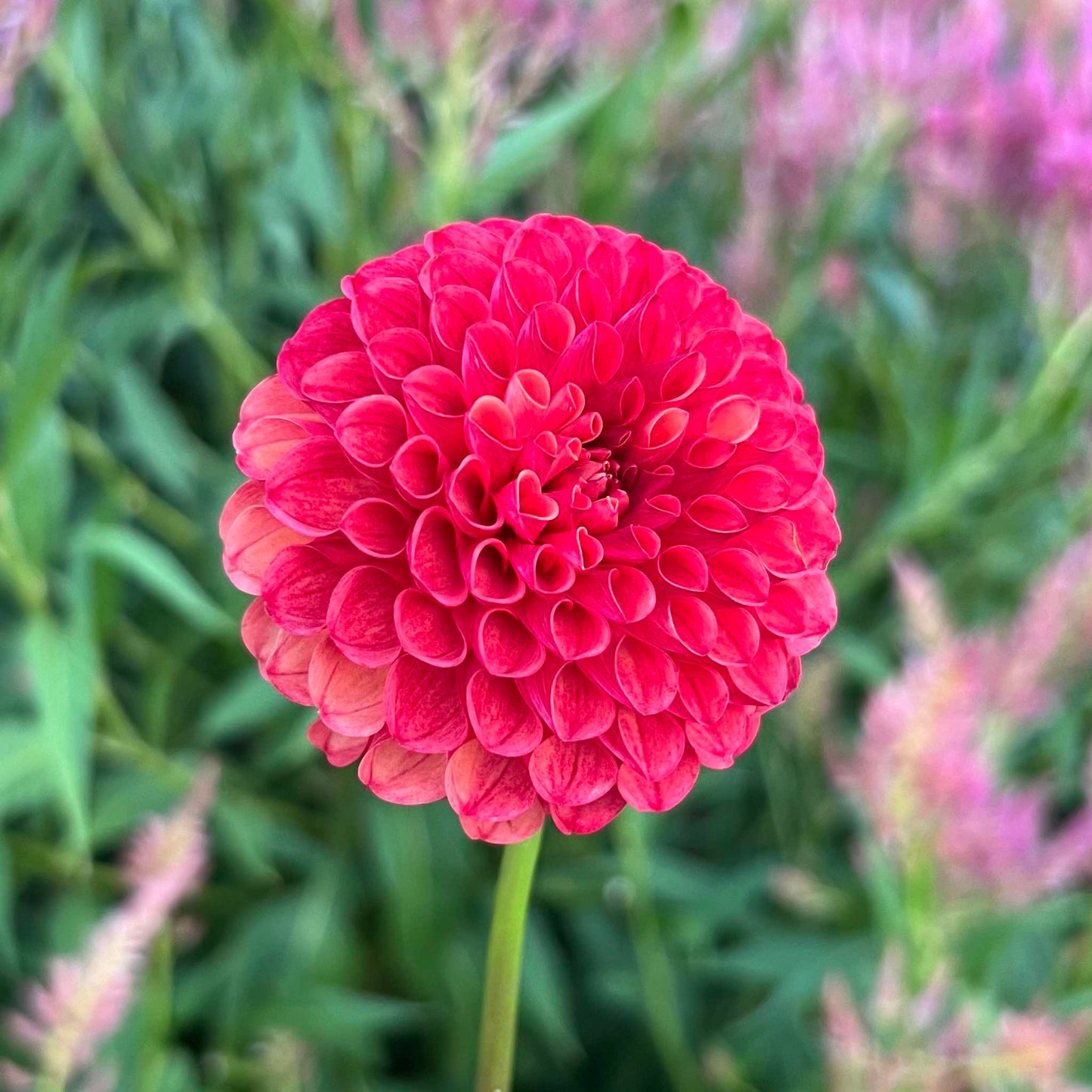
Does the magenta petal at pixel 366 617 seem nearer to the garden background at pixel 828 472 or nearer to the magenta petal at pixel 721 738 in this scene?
the magenta petal at pixel 721 738

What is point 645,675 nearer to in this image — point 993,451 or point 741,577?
point 741,577

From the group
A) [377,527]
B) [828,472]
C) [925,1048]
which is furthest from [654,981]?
[377,527]

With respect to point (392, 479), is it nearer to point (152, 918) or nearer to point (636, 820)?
point (152, 918)

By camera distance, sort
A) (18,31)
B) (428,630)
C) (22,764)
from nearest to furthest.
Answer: (428,630)
(18,31)
(22,764)

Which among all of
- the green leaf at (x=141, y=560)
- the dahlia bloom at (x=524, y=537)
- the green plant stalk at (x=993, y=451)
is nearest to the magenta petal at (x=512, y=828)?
the dahlia bloom at (x=524, y=537)

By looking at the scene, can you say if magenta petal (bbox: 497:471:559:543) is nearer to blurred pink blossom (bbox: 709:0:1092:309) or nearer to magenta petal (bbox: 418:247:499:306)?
magenta petal (bbox: 418:247:499:306)

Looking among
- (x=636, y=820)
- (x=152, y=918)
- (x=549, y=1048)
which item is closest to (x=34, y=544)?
(x=152, y=918)

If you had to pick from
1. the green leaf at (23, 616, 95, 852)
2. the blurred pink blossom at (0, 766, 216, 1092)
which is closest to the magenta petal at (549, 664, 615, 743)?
the blurred pink blossom at (0, 766, 216, 1092)
